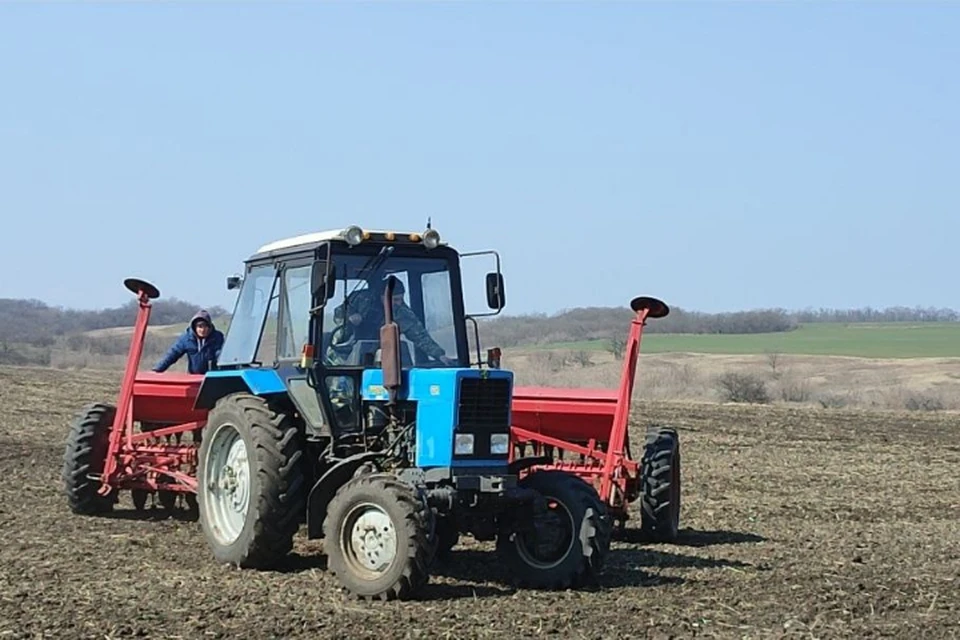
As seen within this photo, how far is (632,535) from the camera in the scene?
38.2 feet

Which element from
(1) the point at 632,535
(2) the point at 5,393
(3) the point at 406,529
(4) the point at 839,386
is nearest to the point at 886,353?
(4) the point at 839,386

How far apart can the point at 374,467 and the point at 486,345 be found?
1.64 m

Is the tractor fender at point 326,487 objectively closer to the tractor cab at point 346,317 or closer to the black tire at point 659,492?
the tractor cab at point 346,317

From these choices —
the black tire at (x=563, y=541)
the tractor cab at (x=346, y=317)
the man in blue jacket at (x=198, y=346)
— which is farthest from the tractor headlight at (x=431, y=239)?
the man in blue jacket at (x=198, y=346)

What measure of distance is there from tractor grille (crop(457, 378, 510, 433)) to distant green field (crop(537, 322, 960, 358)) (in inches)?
A: 1444

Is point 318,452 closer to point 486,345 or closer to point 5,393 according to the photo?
point 486,345

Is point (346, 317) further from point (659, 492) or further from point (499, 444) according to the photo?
point (659, 492)

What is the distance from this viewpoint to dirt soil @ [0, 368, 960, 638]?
7.70 metres

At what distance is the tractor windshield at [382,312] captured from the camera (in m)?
9.69

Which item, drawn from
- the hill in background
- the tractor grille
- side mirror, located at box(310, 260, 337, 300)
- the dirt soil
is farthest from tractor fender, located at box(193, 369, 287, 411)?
the hill in background

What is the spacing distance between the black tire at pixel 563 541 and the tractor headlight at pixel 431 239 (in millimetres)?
1864

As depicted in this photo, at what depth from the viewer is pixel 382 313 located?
980 cm

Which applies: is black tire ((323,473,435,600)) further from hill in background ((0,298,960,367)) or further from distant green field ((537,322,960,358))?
distant green field ((537,322,960,358))

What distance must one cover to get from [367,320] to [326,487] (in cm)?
124
